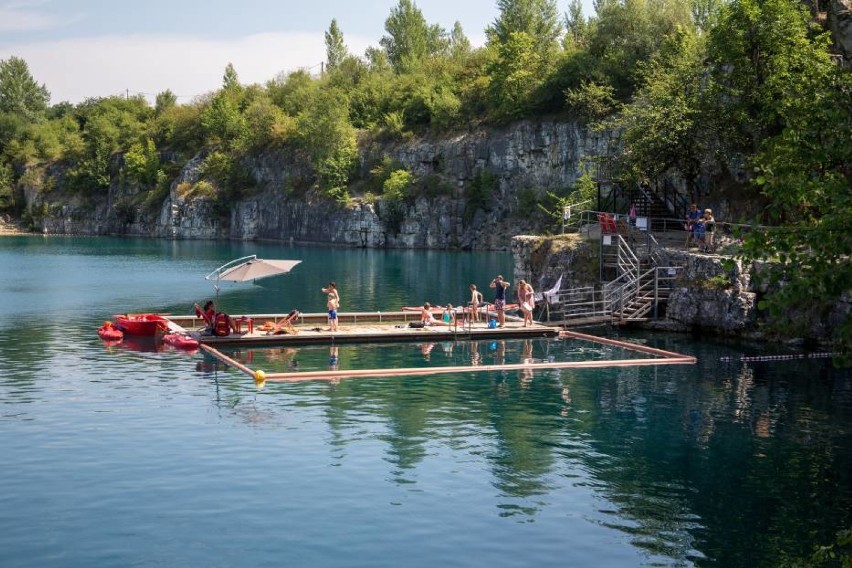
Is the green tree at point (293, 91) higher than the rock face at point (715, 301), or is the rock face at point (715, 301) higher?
the green tree at point (293, 91)

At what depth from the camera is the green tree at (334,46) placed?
183 meters

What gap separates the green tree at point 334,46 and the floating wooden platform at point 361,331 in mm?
139931

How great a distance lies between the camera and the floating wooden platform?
145 ft

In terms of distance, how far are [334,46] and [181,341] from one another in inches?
5851

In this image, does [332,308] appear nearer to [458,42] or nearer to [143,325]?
[143,325]

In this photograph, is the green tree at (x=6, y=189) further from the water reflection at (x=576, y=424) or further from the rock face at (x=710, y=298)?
the rock face at (x=710, y=298)

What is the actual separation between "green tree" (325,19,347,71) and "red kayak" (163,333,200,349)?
145454 mm

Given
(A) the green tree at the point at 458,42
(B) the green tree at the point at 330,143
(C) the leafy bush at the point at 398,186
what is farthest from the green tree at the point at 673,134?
(A) the green tree at the point at 458,42

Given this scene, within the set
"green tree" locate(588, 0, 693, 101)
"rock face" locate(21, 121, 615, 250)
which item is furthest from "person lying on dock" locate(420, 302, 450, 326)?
"green tree" locate(588, 0, 693, 101)

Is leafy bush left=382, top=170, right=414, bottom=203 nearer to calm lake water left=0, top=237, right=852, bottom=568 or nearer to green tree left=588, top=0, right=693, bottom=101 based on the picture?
green tree left=588, top=0, right=693, bottom=101

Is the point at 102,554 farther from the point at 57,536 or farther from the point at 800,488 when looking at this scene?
the point at 800,488

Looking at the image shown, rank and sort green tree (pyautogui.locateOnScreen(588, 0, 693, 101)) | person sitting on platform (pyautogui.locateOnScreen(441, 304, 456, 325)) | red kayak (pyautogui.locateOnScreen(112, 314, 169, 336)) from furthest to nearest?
1. green tree (pyautogui.locateOnScreen(588, 0, 693, 101))
2. person sitting on platform (pyautogui.locateOnScreen(441, 304, 456, 325))
3. red kayak (pyautogui.locateOnScreen(112, 314, 169, 336))

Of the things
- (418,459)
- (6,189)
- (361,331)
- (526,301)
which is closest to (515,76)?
(526,301)

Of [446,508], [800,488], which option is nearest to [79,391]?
[446,508]
